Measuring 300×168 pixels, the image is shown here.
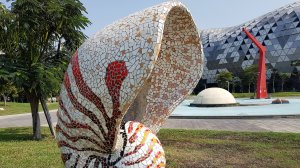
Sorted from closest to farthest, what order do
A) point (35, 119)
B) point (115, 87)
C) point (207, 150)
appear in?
point (115, 87)
point (207, 150)
point (35, 119)

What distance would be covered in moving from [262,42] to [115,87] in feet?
198

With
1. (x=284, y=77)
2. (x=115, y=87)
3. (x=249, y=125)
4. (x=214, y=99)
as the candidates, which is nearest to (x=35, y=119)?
(x=249, y=125)

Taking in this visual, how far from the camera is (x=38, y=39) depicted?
11.0 meters

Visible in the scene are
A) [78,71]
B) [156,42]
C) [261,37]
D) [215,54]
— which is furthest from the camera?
[215,54]

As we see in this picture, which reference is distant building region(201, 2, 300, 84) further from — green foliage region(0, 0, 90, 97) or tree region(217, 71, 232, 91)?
green foliage region(0, 0, 90, 97)

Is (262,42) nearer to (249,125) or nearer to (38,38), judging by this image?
(249,125)

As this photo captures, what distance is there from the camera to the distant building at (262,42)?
56250 millimetres

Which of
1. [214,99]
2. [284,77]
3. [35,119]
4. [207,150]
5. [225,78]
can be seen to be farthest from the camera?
[225,78]

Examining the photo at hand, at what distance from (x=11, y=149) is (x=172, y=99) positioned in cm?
669

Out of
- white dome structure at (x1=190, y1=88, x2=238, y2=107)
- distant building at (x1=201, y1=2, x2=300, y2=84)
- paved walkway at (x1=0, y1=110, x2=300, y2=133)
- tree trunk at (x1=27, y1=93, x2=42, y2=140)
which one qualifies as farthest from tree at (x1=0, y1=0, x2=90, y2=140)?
distant building at (x1=201, y1=2, x2=300, y2=84)

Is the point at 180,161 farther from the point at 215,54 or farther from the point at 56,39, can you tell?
the point at 215,54

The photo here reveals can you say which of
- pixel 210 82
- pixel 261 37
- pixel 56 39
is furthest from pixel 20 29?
pixel 210 82

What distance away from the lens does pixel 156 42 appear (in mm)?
2629

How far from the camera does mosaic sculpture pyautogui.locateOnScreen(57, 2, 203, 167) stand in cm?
268
